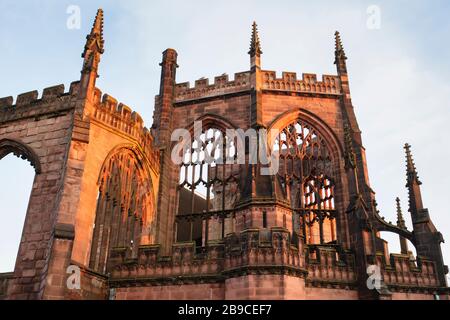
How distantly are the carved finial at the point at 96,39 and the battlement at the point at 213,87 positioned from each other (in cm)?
512

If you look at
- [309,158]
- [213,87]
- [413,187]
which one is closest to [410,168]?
[413,187]

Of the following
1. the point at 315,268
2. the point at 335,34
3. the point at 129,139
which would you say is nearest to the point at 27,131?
the point at 129,139

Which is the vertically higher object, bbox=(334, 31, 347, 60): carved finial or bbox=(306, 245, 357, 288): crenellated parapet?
bbox=(334, 31, 347, 60): carved finial

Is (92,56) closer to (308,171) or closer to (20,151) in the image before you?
(20,151)

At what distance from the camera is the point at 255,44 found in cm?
1942

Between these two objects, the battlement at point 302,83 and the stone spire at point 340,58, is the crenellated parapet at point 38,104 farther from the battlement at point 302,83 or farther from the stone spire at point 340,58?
the stone spire at point 340,58

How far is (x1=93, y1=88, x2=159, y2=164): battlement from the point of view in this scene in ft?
45.4

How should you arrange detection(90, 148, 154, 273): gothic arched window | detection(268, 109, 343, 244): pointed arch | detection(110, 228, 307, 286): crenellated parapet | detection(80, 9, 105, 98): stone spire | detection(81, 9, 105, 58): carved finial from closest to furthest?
1. detection(110, 228, 307, 286): crenellated parapet
2. detection(90, 148, 154, 273): gothic arched window
3. detection(80, 9, 105, 98): stone spire
4. detection(81, 9, 105, 58): carved finial
5. detection(268, 109, 343, 244): pointed arch

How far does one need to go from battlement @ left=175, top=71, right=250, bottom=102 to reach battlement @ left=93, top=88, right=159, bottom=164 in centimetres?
375

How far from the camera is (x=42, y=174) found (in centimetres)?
1269

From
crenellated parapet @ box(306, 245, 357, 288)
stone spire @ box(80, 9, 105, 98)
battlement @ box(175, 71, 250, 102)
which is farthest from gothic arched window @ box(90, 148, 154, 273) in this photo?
crenellated parapet @ box(306, 245, 357, 288)

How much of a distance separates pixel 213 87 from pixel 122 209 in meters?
7.25

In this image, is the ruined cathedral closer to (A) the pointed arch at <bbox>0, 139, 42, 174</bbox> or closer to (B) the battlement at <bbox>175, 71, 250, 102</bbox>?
(A) the pointed arch at <bbox>0, 139, 42, 174</bbox>
